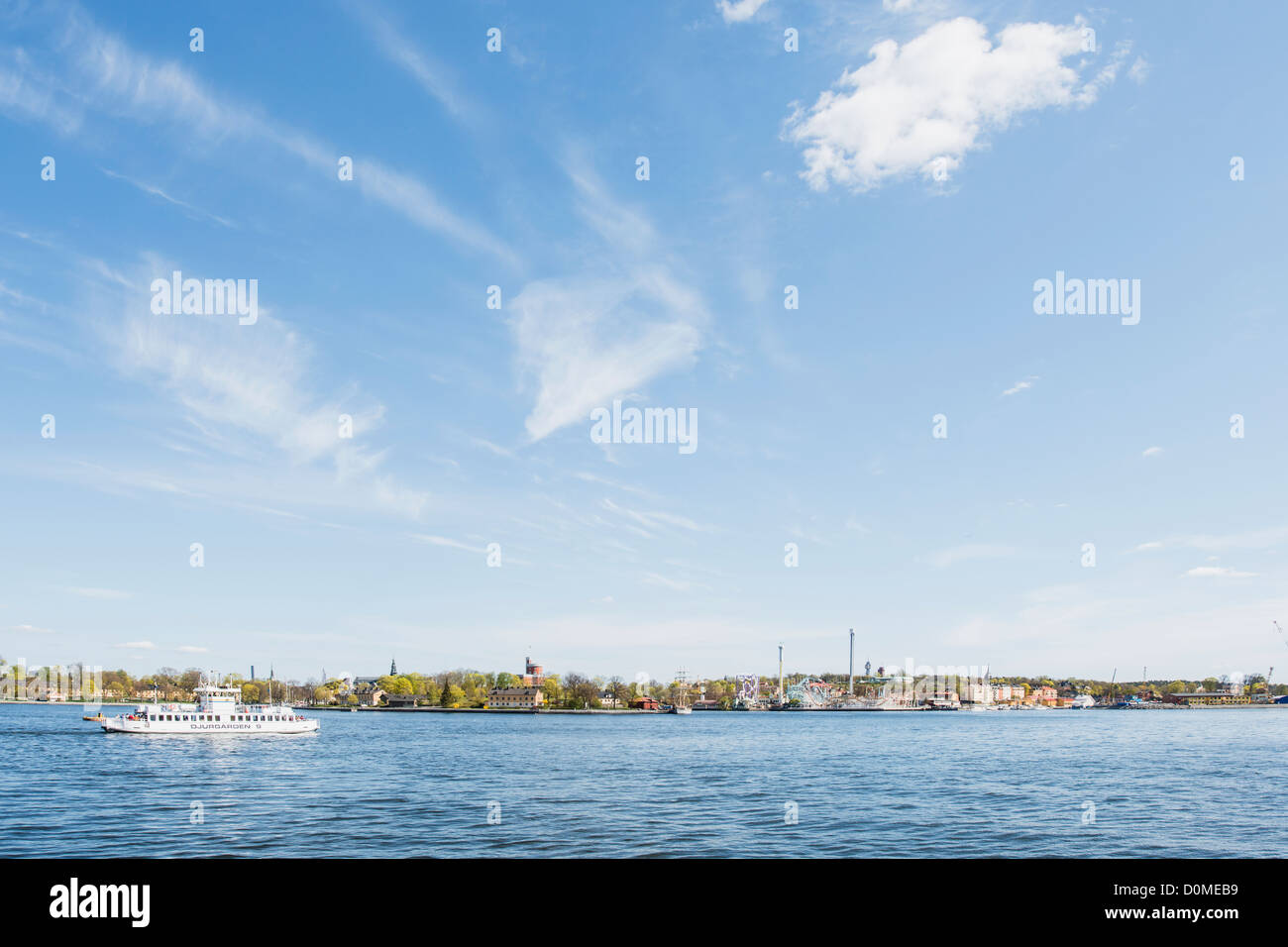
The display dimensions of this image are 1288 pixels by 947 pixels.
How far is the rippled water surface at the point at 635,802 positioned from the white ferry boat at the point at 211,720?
18.8 m

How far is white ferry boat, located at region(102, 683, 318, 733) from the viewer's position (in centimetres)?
8575

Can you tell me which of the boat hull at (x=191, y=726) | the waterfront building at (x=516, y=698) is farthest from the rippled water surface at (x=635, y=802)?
the waterfront building at (x=516, y=698)

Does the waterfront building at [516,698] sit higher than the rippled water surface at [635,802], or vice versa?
the rippled water surface at [635,802]

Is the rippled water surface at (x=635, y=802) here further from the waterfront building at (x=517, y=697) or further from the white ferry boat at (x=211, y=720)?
the waterfront building at (x=517, y=697)

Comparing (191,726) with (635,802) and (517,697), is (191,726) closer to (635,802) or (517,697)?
(635,802)

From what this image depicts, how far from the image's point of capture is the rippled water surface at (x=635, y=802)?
84.6ft

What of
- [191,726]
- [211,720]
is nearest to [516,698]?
[211,720]

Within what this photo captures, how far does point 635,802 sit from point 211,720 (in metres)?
71.1

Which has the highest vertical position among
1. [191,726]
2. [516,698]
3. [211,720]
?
[211,720]

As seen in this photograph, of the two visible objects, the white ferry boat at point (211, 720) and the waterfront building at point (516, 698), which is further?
the waterfront building at point (516, 698)

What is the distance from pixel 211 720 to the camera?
286 ft

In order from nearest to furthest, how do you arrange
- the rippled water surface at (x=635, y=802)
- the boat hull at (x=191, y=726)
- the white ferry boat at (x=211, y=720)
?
the rippled water surface at (x=635, y=802)
the boat hull at (x=191, y=726)
the white ferry boat at (x=211, y=720)

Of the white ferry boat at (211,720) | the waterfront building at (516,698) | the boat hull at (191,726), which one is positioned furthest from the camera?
the waterfront building at (516,698)
